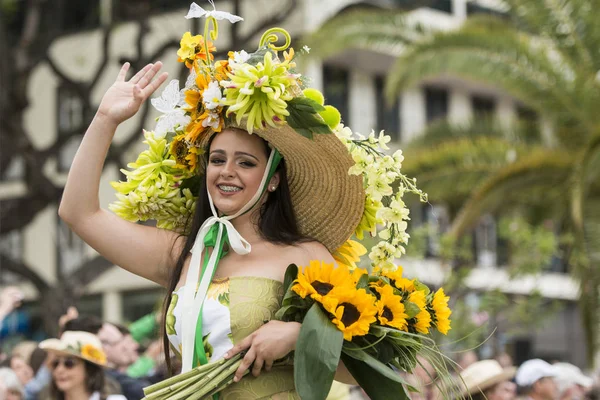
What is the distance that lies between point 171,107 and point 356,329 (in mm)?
1155

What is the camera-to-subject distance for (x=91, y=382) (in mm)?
7078

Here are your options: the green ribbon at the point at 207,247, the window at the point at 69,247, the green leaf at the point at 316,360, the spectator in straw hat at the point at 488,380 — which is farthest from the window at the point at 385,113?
the green leaf at the point at 316,360

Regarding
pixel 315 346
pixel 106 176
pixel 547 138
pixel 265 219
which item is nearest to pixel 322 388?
pixel 315 346

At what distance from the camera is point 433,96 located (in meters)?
26.8

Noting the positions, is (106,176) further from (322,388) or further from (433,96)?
(322,388)

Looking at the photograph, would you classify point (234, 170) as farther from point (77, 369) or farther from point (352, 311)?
point (77, 369)

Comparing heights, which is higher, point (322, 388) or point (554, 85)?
point (554, 85)

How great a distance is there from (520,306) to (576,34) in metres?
3.82

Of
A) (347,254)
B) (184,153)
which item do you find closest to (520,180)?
(347,254)

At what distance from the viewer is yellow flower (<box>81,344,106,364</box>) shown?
707 centimetres

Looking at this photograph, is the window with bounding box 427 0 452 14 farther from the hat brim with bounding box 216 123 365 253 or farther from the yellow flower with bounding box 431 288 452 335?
the yellow flower with bounding box 431 288 452 335

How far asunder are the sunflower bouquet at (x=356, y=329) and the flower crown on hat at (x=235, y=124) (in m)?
0.37

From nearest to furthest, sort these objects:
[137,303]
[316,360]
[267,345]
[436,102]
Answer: [316,360] < [267,345] < [137,303] < [436,102]

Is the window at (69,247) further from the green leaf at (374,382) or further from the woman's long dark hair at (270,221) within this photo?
the green leaf at (374,382)
